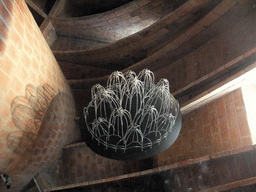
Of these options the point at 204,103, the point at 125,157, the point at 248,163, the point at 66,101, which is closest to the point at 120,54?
the point at 66,101

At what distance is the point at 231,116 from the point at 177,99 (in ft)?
3.79

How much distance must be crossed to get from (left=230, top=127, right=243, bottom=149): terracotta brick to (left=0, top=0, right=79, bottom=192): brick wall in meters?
2.98

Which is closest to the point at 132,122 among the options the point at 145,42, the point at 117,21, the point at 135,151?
the point at 135,151

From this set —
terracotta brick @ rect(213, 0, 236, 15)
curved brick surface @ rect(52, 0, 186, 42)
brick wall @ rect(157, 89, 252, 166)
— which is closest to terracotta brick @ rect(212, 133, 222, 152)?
brick wall @ rect(157, 89, 252, 166)

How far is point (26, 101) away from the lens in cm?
306

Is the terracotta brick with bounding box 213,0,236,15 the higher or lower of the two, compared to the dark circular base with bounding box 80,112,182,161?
higher

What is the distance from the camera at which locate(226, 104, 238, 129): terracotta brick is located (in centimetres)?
320

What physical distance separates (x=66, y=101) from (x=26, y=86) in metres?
1.59

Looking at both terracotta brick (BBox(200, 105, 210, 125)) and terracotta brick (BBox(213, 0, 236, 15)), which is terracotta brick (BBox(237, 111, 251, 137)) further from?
terracotta brick (BBox(213, 0, 236, 15))

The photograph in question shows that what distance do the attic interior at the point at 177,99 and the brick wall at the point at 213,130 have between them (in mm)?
15

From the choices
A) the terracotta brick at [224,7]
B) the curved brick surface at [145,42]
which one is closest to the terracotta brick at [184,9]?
the curved brick surface at [145,42]

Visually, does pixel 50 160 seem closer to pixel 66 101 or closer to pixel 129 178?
pixel 66 101

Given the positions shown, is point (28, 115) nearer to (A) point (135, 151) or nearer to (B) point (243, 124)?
(A) point (135, 151)

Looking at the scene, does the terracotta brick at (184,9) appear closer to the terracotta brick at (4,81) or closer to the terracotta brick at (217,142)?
the terracotta brick at (217,142)
